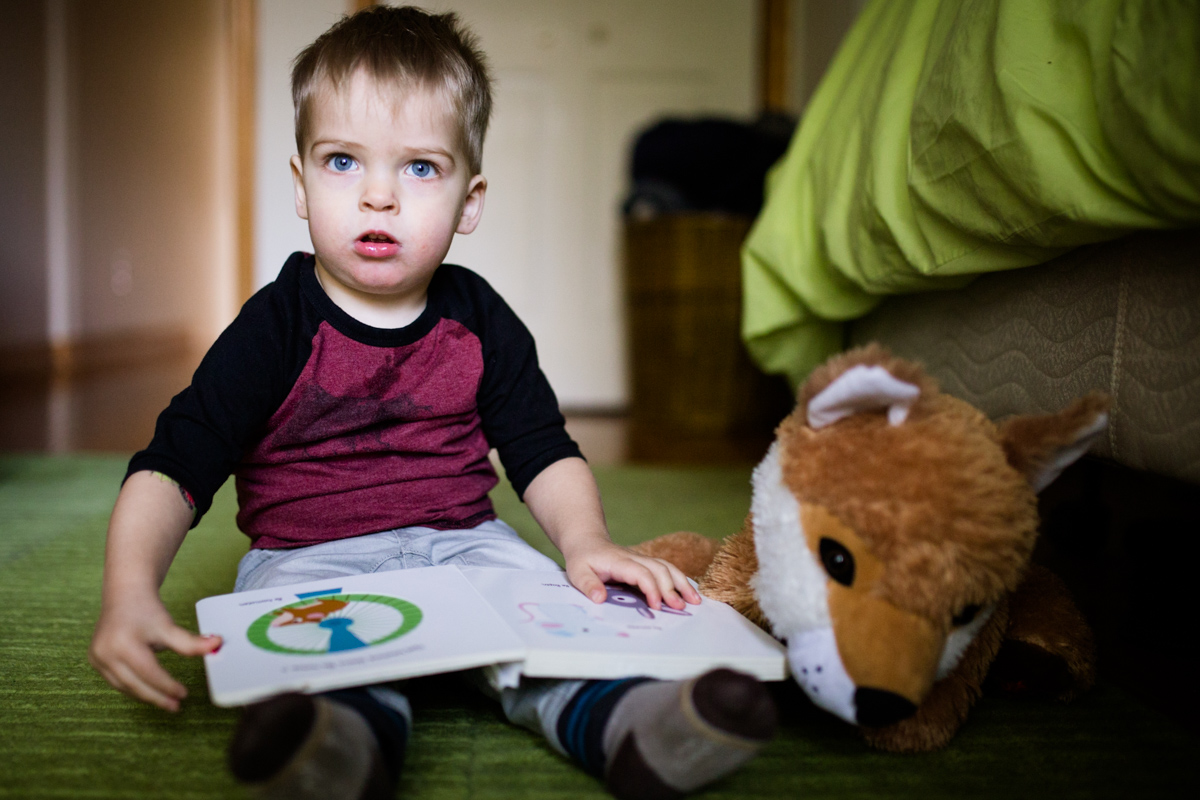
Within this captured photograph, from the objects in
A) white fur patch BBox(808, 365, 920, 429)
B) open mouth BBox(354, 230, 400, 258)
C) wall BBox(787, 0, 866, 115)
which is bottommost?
white fur patch BBox(808, 365, 920, 429)

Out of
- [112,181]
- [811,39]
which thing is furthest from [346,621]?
[112,181]

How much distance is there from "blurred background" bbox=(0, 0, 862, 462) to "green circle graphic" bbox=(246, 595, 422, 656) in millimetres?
1157

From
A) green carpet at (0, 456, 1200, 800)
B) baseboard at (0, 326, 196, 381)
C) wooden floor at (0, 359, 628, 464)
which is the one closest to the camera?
green carpet at (0, 456, 1200, 800)

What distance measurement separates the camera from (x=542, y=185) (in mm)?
2406

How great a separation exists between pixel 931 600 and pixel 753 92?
2196 mm

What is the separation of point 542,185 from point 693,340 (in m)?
0.67

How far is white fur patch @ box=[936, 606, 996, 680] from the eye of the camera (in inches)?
19.9

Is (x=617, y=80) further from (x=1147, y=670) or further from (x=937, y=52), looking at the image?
(x=1147, y=670)

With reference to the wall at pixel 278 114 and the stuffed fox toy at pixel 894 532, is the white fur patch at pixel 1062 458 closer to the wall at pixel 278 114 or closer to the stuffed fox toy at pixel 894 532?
the stuffed fox toy at pixel 894 532

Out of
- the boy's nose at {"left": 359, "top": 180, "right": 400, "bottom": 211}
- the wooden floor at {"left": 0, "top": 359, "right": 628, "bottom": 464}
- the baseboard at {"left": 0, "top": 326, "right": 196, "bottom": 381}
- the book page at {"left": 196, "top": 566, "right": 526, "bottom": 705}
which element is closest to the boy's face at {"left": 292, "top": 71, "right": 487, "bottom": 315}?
the boy's nose at {"left": 359, "top": 180, "right": 400, "bottom": 211}

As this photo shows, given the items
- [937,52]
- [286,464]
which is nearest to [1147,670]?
[937,52]

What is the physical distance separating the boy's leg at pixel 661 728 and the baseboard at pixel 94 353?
2532mm

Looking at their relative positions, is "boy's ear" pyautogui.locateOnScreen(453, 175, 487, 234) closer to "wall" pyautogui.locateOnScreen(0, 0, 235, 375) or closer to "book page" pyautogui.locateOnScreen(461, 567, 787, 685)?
"book page" pyautogui.locateOnScreen(461, 567, 787, 685)

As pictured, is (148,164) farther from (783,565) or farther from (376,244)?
(783,565)
